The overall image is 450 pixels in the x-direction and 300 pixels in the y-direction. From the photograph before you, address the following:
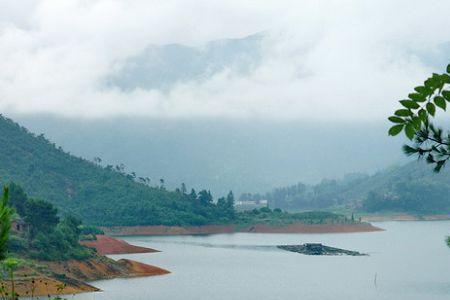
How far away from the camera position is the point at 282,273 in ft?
363

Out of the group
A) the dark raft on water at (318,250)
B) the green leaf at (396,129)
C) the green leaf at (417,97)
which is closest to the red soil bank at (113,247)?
the dark raft on water at (318,250)

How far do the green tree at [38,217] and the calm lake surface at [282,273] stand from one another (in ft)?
37.7

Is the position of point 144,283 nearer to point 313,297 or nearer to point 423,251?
point 313,297

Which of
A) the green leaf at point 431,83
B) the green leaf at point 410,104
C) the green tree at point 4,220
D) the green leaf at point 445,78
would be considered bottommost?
the green tree at point 4,220

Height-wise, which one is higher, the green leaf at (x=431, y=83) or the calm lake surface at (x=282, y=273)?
the green leaf at (x=431, y=83)

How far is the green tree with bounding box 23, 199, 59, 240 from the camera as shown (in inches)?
Result: 4208

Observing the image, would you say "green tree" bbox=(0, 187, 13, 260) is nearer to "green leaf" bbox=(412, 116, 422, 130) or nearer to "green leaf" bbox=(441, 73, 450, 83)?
"green leaf" bbox=(412, 116, 422, 130)

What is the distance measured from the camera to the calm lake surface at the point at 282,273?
290ft

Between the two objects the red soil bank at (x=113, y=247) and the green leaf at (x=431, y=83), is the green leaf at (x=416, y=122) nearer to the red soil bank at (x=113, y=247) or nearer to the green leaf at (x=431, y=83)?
the green leaf at (x=431, y=83)

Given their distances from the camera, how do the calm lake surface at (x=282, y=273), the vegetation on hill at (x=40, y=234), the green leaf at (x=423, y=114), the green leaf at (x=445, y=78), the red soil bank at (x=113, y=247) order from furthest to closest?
the red soil bank at (x=113, y=247) → the vegetation on hill at (x=40, y=234) → the calm lake surface at (x=282, y=273) → the green leaf at (x=423, y=114) → the green leaf at (x=445, y=78)

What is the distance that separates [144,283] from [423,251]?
210ft

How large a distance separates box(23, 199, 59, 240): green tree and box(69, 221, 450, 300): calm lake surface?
37.7ft

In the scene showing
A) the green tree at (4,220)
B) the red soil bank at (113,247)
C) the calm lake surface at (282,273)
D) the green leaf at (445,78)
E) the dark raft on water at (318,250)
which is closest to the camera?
the green leaf at (445,78)

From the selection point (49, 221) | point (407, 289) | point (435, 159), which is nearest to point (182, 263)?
point (49, 221)
